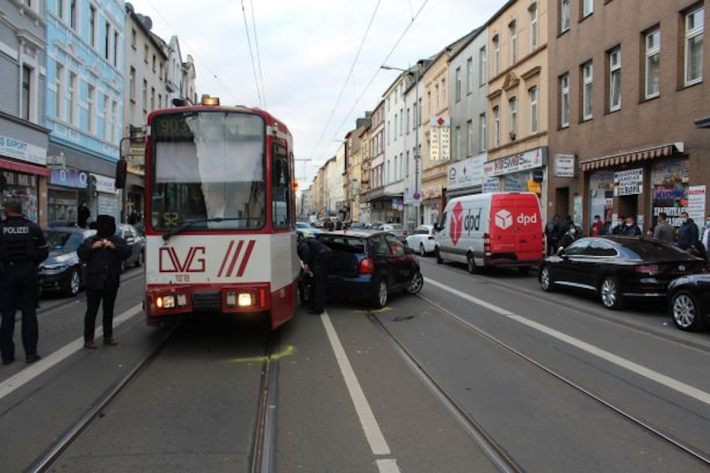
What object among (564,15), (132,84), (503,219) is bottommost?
(503,219)

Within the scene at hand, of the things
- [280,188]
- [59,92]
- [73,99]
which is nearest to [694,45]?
[280,188]

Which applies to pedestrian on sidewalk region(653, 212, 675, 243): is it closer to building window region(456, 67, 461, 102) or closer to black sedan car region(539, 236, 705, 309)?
black sedan car region(539, 236, 705, 309)

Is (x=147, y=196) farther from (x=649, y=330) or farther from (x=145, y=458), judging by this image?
(x=649, y=330)

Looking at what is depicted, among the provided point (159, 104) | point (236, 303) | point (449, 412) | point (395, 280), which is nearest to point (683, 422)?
point (449, 412)

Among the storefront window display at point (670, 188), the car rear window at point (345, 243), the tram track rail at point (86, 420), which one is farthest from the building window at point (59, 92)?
the storefront window display at point (670, 188)

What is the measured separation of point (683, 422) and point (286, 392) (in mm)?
3455

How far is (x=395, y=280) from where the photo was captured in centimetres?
1173

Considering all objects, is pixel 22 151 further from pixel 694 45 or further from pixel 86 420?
pixel 694 45

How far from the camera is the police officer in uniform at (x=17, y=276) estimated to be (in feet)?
21.4

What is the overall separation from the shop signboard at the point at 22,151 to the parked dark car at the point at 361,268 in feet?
41.8

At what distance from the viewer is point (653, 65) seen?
58.0 ft

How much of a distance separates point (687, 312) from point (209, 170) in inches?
293

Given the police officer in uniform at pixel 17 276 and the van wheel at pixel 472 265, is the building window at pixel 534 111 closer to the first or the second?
the van wheel at pixel 472 265

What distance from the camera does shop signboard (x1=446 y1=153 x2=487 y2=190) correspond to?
104ft
